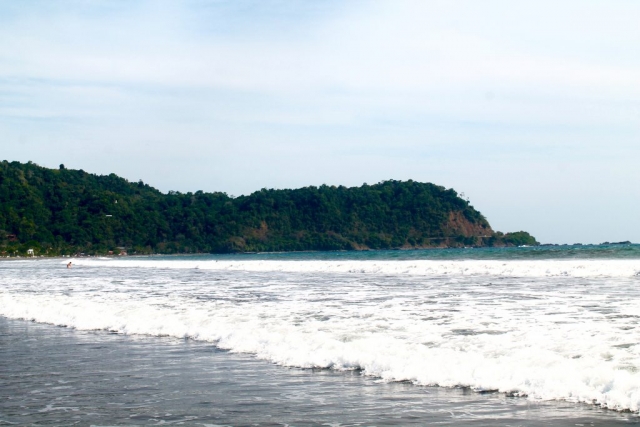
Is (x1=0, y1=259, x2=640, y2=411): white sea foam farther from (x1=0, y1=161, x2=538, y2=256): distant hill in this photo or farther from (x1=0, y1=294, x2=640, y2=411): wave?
(x1=0, y1=161, x2=538, y2=256): distant hill

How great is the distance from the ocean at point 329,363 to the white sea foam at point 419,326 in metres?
0.04

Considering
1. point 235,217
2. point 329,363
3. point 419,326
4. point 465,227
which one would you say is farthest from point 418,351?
point 235,217

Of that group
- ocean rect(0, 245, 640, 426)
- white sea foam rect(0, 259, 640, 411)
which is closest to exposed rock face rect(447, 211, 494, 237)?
white sea foam rect(0, 259, 640, 411)

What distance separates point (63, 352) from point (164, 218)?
6266 inches

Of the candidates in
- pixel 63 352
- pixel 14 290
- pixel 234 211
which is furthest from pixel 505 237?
pixel 63 352

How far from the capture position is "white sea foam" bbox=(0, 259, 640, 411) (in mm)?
8782

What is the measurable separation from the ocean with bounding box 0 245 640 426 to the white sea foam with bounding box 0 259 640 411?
37mm

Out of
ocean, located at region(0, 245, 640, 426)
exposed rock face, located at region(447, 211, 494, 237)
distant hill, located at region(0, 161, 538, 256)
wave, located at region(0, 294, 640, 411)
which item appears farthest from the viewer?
exposed rock face, located at region(447, 211, 494, 237)

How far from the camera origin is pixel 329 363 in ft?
34.2

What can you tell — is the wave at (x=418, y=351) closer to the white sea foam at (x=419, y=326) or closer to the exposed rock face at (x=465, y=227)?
the white sea foam at (x=419, y=326)

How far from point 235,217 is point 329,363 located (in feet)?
541

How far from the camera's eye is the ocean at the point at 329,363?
758 cm

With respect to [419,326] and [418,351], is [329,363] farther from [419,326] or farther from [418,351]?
[419,326]

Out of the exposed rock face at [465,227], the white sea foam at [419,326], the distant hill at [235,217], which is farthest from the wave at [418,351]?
the exposed rock face at [465,227]
